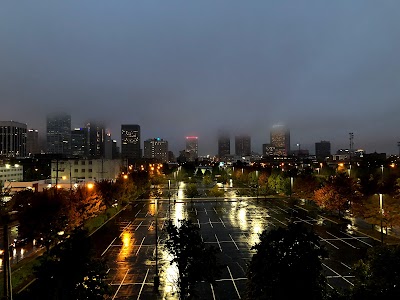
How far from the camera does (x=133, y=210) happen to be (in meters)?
45.6

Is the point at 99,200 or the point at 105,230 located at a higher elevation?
the point at 99,200

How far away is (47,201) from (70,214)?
276cm

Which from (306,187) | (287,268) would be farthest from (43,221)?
(306,187)

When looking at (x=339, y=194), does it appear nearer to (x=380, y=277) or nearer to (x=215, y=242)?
(x=215, y=242)

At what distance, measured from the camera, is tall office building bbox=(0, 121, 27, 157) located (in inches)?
6324

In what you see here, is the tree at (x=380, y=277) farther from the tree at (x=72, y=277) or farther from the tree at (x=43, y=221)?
the tree at (x=43, y=221)

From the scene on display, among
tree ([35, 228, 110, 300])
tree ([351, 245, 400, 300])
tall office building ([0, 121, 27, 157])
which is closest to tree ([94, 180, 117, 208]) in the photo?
tree ([35, 228, 110, 300])

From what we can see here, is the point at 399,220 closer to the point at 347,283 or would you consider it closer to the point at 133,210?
the point at 347,283

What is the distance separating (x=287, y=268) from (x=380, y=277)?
225 cm

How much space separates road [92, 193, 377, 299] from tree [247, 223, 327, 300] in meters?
8.07

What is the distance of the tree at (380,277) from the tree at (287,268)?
1.02 meters

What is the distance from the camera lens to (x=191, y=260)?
39.6 feet

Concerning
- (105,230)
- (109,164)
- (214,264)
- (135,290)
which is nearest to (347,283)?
(214,264)

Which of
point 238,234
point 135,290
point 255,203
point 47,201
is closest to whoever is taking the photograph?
point 135,290
